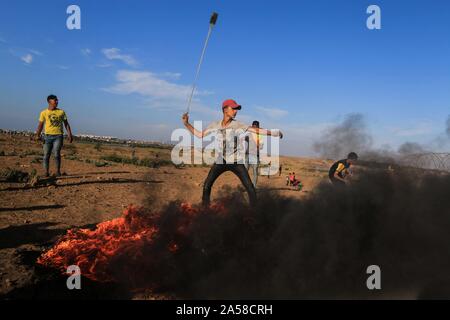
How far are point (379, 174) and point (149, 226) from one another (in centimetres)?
400

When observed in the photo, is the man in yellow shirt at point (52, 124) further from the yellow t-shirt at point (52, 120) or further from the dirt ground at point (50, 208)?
the dirt ground at point (50, 208)

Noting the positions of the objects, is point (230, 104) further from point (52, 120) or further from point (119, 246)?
point (52, 120)

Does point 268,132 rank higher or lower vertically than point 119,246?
higher

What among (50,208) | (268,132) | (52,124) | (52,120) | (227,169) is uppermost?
(52,120)

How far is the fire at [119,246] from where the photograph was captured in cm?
442

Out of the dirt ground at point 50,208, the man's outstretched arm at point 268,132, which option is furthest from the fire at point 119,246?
the man's outstretched arm at point 268,132

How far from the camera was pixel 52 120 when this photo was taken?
1026cm

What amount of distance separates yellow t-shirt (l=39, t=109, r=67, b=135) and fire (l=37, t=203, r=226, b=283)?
6.07 m

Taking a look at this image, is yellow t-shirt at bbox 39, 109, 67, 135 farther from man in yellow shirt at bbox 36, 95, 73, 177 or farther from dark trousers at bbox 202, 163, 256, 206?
dark trousers at bbox 202, 163, 256, 206

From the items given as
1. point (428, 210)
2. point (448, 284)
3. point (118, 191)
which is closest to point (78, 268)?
point (448, 284)

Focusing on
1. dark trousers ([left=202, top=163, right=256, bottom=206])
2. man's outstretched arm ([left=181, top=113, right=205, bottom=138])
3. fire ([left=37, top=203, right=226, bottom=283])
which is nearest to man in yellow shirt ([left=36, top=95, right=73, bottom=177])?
man's outstretched arm ([left=181, top=113, right=205, bottom=138])

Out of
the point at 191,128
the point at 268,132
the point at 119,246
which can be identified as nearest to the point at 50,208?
the point at 191,128

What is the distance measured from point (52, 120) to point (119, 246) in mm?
7039
